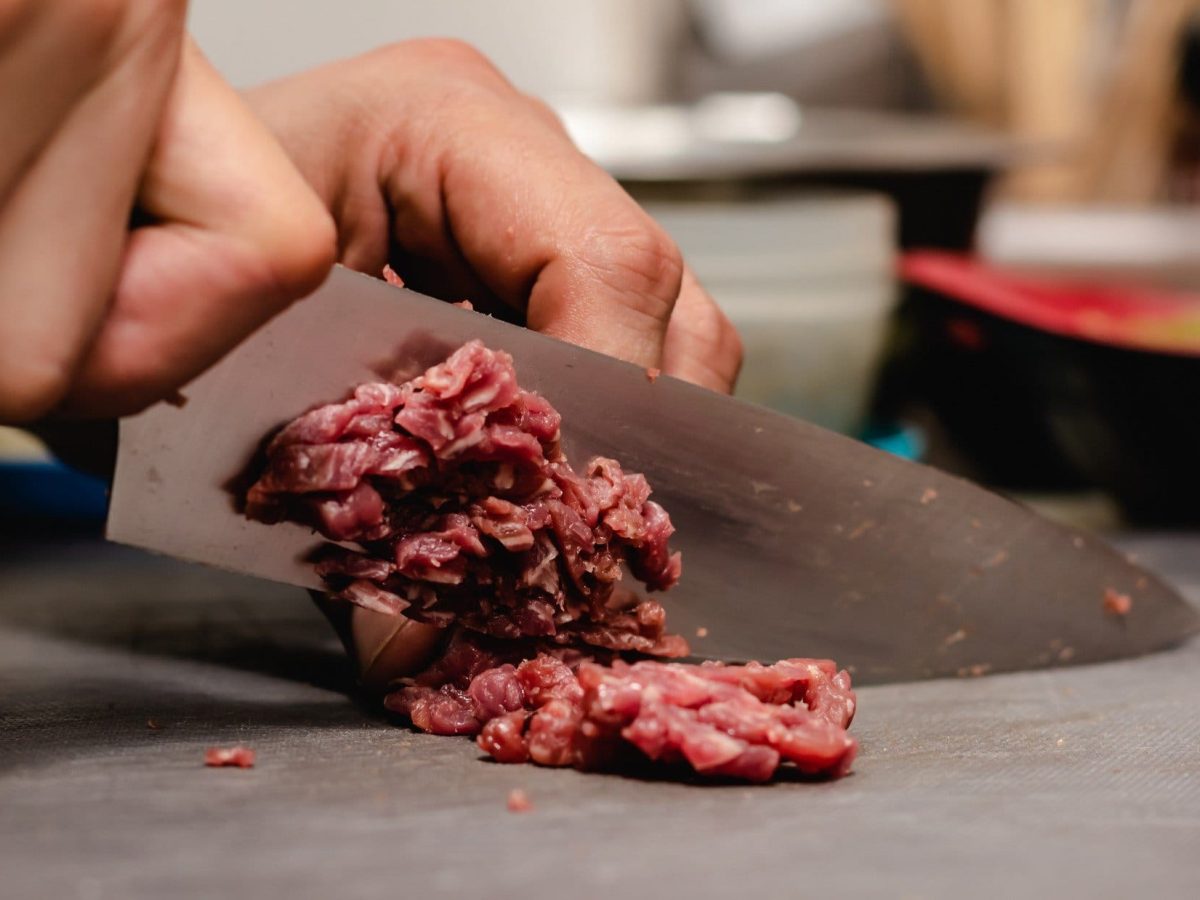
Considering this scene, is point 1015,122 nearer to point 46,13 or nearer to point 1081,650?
point 1081,650

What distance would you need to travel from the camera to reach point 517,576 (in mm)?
2084

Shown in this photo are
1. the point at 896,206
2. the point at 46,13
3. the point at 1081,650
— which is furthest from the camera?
the point at 896,206

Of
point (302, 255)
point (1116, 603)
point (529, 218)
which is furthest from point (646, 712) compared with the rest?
point (1116, 603)

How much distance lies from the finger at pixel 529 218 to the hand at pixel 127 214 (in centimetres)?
79

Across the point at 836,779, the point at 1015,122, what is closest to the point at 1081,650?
the point at 836,779

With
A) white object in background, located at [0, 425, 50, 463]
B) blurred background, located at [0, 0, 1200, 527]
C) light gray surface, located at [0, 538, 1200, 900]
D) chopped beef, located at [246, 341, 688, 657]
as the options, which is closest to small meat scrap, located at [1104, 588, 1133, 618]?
light gray surface, located at [0, 538, 1200, 900]

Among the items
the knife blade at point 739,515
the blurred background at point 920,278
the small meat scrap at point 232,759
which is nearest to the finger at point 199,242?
the knife blade at point 739,515

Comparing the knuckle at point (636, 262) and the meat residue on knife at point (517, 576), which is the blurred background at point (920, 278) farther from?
the meat residue on knife at point (517, 576)

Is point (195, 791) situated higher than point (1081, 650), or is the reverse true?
point (195, 791)

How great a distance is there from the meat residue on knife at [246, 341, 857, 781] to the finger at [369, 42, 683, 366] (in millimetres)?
305

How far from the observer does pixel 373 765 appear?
1799mm

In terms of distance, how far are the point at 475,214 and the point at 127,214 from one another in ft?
3.44

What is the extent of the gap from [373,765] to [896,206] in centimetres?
336

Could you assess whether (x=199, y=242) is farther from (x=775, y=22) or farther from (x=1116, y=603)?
(x=775, y=22)
